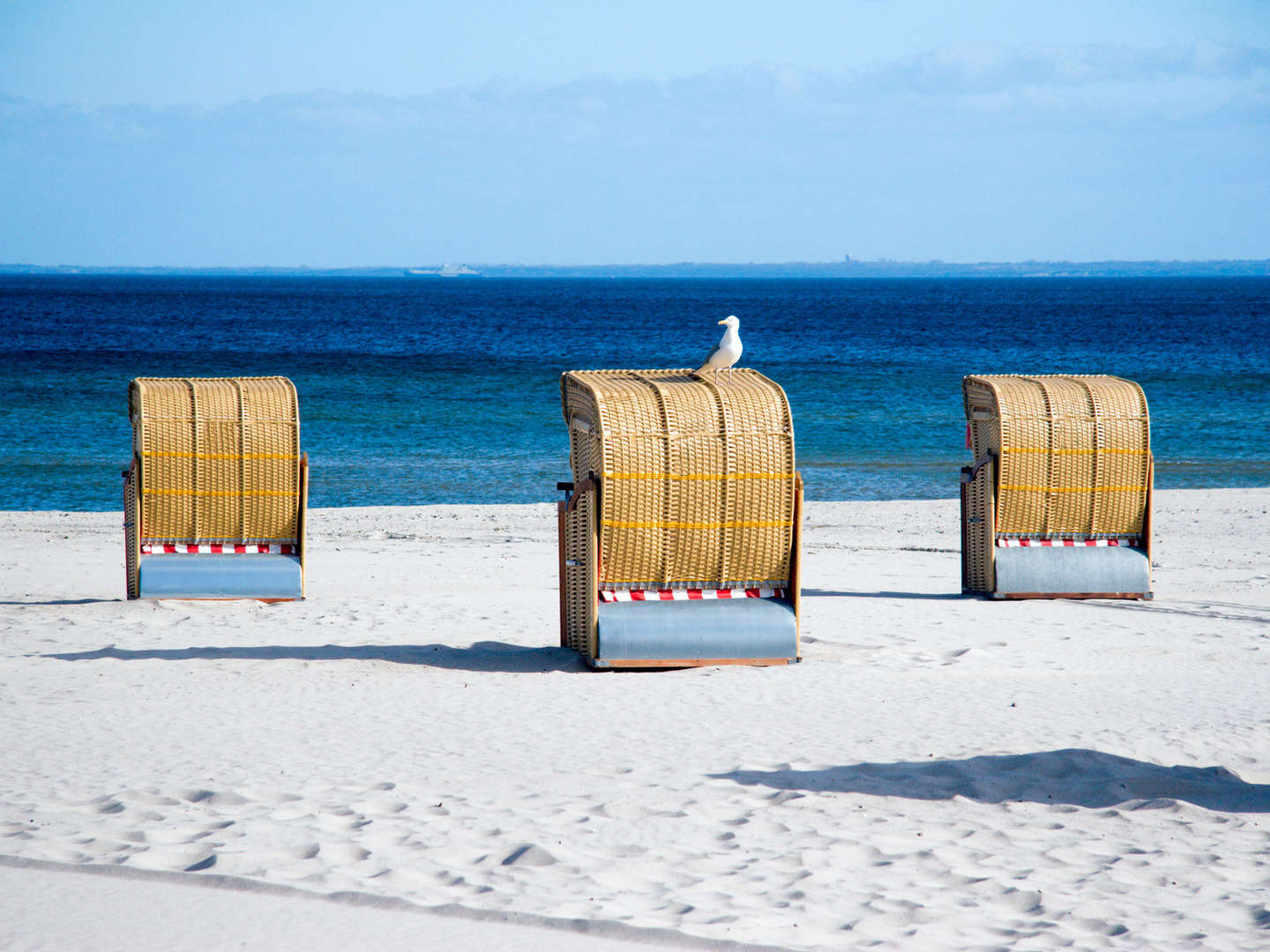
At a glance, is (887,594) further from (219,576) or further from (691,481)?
(219,576)

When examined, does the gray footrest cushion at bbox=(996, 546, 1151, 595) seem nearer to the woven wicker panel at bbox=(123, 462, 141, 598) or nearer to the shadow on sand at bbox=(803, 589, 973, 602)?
the shadow on sand at bbox=(803, 589, 973, 602)

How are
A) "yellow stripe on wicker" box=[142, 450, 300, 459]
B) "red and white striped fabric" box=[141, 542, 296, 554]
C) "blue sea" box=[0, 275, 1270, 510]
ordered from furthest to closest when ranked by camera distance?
1. "blue sea" box=[0, 275, 1270, 510]
2. "red and white striped fabric" box=[141, 542, 296, 554]
3. "yellow stripe on wicker" box=[142, 450, 300, 459]

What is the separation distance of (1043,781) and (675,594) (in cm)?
325

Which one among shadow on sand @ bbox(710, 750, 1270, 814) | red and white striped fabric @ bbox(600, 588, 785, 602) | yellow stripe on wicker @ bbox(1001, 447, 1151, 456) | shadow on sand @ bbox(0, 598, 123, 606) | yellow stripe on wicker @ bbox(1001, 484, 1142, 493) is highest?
yellow stripe on wicker @ bbox(1001, 447, 1151, 456)

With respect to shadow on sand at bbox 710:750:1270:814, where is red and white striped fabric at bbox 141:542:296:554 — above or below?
above

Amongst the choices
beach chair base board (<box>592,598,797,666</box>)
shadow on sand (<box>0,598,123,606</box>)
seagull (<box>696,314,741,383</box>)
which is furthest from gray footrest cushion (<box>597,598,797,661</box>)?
shadow on sand (<box>0,598,123,606</box>)

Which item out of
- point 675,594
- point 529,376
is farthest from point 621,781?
point 529,376

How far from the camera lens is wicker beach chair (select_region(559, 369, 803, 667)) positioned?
28.2ft

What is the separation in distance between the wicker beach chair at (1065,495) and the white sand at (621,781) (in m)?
0.40

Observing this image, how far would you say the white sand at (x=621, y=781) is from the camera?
458 cm

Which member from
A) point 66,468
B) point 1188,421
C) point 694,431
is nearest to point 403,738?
point 694,431

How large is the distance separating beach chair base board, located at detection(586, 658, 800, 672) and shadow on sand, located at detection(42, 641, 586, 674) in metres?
0.25

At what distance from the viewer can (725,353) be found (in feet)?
30.7

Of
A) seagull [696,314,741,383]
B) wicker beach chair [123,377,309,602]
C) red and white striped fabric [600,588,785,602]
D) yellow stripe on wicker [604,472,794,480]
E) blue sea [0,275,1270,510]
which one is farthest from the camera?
blue sea [0,275,1270,510]
